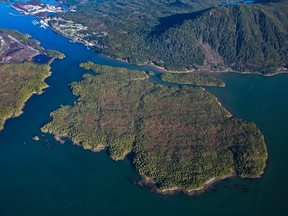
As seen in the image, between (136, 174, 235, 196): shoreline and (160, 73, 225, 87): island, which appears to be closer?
(136, 174, 235, 196): shoreline

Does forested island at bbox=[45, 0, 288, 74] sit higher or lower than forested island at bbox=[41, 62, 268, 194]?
higher

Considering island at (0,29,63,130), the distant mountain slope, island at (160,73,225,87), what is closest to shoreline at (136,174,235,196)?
island at (0,29,63,130)

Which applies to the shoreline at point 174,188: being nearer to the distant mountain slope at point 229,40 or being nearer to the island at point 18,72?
the island at point 18,72

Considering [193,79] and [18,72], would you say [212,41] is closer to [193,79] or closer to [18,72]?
[193,79]

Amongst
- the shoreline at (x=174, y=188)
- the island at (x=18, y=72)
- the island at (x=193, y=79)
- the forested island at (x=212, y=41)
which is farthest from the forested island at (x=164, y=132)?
the forested island at (x=212, y=41)

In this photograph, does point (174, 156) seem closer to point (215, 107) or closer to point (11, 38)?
point (215, 107)

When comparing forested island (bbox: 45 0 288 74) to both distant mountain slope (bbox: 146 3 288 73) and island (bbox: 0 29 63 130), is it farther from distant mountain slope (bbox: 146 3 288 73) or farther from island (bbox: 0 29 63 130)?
island (bbox: 0 29 63 130)
